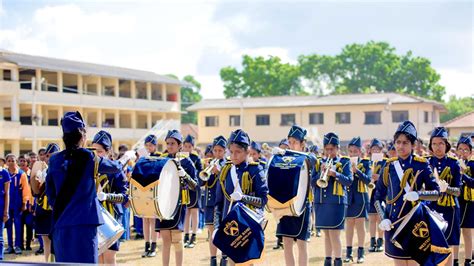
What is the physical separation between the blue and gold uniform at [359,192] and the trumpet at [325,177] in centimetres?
180

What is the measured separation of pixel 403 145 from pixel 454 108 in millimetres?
84486

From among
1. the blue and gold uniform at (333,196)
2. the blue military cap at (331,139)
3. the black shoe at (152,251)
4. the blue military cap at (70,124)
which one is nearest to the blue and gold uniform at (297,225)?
the blue and gold uniform at (333,196)

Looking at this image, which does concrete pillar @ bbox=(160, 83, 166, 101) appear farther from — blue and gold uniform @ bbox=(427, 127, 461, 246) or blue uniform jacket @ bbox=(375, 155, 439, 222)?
blue uniform jacket @ bbox=(375, 155, 439, 222)

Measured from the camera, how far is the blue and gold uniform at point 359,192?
47.1 feet

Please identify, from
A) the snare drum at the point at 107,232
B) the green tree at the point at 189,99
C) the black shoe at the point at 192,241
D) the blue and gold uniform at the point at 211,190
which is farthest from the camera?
the green tree at the point at 189,99

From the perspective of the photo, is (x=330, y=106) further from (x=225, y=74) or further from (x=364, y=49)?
(x=364, y=49)

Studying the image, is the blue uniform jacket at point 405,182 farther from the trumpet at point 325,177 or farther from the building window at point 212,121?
the building window at point 212,121

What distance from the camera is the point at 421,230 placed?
8.75 m

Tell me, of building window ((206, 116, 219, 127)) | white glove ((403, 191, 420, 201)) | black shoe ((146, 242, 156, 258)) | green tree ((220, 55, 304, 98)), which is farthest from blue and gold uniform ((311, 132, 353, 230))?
green tree ((220, 55, 304, 98))

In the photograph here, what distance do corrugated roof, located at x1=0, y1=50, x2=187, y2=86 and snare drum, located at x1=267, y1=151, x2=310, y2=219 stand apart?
3902cm

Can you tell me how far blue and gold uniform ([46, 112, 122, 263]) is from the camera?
7.67 metres

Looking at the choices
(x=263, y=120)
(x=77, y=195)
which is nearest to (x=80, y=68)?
(x=263, y=120)

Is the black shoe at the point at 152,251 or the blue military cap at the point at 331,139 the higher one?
the blue military cap at the point at 331,139

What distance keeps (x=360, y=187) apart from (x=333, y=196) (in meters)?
2.41
